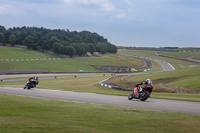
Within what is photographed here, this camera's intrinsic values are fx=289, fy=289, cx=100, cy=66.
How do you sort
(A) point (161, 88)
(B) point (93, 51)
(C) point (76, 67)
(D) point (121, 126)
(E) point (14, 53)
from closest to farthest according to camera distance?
1. (D) point (121, 126)
2. (A) point (161, 88)
3. (C) point (76, 67)
4. (E) point (14, 53)
5. (B) point (93, 51)

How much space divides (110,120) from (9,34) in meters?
137

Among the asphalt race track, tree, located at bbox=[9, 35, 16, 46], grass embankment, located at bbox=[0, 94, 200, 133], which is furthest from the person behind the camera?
tree, located at bbox=[9, 35, 16, 46]

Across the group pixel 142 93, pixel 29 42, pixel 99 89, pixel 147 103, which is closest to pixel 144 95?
pixel 142 93

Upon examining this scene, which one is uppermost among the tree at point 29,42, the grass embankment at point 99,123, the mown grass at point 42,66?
the tree at point 29,42

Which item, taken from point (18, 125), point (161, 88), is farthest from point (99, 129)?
point (161, 88)

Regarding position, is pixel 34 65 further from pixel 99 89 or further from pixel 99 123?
pixel 99 123

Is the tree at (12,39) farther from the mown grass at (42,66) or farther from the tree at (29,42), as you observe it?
the mown grass at (42,66)

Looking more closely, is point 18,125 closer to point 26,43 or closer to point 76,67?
point 76,67

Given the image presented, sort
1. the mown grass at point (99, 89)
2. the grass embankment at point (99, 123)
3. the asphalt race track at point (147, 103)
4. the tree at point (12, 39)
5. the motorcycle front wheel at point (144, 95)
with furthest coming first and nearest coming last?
1. the tree at point (12, 39)
2. the mown grass at point (99, 89)
3. the motorcycle front wheel at point (144, 95)
4. the asphalt race track at point (147, 103)
5. the grass embankment at point (99, 123)

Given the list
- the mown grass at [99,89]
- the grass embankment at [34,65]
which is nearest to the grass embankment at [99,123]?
the mown grass at [99,89]

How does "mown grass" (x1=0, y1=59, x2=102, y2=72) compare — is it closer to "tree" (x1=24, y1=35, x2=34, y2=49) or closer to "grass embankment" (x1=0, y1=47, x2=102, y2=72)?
"grass embankment" (x1=0, y1=47, x2=102, y2=72)

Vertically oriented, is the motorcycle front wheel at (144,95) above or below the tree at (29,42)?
below

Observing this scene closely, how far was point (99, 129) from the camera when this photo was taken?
30.6 ft

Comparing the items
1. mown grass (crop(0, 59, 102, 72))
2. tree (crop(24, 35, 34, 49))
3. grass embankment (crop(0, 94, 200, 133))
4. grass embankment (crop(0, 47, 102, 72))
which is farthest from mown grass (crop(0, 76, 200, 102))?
tree (crop(24, 35, 34, 49))
